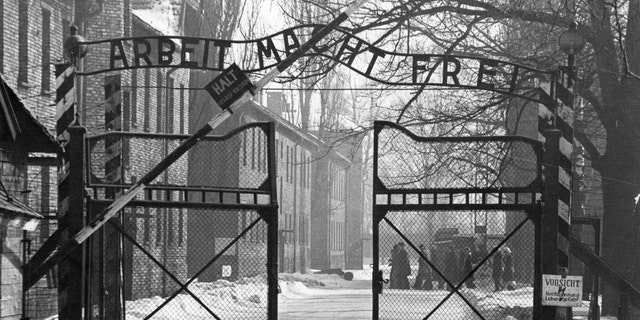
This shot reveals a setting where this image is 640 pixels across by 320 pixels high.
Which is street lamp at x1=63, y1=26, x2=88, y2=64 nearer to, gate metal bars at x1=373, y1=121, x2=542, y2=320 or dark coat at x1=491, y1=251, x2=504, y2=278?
gate metal bars at x1=373, y1=121, x2=542, y2=320

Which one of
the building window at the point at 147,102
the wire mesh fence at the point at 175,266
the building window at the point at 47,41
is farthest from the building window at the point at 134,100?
the building window at the point at 47,41

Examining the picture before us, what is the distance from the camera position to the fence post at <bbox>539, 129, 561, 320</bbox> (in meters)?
13.6

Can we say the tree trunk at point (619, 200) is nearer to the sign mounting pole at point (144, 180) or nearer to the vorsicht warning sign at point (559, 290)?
the vorsicht warning sign at point (559, 290)

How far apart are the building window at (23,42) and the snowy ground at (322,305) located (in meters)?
5.77

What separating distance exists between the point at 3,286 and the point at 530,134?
30926mm

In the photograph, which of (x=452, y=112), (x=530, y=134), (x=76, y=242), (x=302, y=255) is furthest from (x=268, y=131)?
(x=302, y=255)

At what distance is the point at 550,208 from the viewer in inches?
534

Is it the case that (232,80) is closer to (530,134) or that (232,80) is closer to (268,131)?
(268,131)

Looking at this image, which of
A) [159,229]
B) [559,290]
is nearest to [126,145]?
[159,229]

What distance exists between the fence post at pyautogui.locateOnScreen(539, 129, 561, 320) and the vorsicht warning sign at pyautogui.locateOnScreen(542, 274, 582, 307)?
449 millimetres

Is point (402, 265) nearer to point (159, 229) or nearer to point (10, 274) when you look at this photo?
point (159, 229)

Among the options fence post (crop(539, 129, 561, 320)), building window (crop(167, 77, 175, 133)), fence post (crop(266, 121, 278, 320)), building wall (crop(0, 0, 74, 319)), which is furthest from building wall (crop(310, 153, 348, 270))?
fence post (crop(266, 121, 278, 320))

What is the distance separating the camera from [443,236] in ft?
174

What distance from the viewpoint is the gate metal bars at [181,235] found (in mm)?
12828
